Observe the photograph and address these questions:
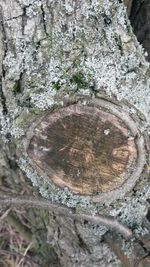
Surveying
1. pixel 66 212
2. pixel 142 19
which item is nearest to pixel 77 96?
pixel 66 212

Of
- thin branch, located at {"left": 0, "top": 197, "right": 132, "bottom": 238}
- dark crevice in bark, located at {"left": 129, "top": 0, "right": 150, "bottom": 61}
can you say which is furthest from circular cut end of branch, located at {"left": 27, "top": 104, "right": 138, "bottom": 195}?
dark crevice in bark, located at {"left": 129, "top": 0, "right": 150, "bottom": 61}

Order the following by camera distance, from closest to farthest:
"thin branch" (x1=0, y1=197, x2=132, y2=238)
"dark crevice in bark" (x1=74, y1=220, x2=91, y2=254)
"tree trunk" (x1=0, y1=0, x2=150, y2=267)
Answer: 1. "tree trunk" (x1=0, y1=0, x2=150, y2=267)
2. "thin branch" (x1=0, y1=197, x2=132, y2=238)
3. "dark crevice in bark" (x1=74, y1=220, x2=91, y2=254)

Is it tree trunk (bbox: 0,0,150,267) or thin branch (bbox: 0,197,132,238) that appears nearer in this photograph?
tree trunk (bbox: 0,0,150,267)

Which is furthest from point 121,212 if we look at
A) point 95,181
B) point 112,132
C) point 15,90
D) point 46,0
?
point 46,0

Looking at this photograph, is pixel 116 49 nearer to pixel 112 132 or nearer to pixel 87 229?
pixel 112 132

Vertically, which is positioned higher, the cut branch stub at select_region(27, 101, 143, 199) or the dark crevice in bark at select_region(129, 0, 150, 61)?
the dark crevice in bark at select_region(129, 0, 150, 61)

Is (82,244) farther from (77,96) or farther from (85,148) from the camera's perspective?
(77,96)

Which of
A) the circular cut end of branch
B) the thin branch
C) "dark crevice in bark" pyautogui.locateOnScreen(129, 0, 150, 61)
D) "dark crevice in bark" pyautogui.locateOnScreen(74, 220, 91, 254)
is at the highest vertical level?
"dark crevice in bark" pyautogui.locateOnScreen(129, 0, 150, 61)

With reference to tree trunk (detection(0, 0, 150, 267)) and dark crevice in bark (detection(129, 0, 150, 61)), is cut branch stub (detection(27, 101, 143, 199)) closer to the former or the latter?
tree trunk (detection(0, 0, 150, 267))
